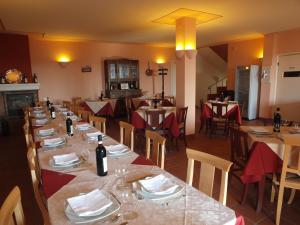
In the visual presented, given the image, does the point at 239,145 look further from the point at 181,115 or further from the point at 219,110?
the point at 219,110

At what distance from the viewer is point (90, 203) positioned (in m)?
1.16

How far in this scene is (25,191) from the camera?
2.89m

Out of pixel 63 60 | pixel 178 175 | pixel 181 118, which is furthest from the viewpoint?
pixel 63 60

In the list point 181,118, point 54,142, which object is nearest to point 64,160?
point 54,142

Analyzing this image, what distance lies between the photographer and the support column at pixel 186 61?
15.8 ft

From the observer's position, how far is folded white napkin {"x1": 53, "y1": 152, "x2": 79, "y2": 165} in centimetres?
172

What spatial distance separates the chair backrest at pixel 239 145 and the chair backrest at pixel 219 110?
8.47 ft

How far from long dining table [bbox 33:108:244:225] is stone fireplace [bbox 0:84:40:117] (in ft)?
16.9

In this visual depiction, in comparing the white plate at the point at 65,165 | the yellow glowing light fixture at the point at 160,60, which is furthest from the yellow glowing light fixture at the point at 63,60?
the white plate at the point at 65,165

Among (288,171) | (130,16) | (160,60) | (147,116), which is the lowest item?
(288,171)

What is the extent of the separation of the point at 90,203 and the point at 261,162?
6.04ft

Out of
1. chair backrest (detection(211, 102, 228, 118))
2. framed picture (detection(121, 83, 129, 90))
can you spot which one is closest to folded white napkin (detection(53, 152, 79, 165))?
chair backrest (detection(211, 102, 228, 118))

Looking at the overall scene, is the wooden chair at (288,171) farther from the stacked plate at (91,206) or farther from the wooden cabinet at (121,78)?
the wooden cabinet at (121,78)

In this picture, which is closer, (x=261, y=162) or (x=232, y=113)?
(x=261, y=162)
